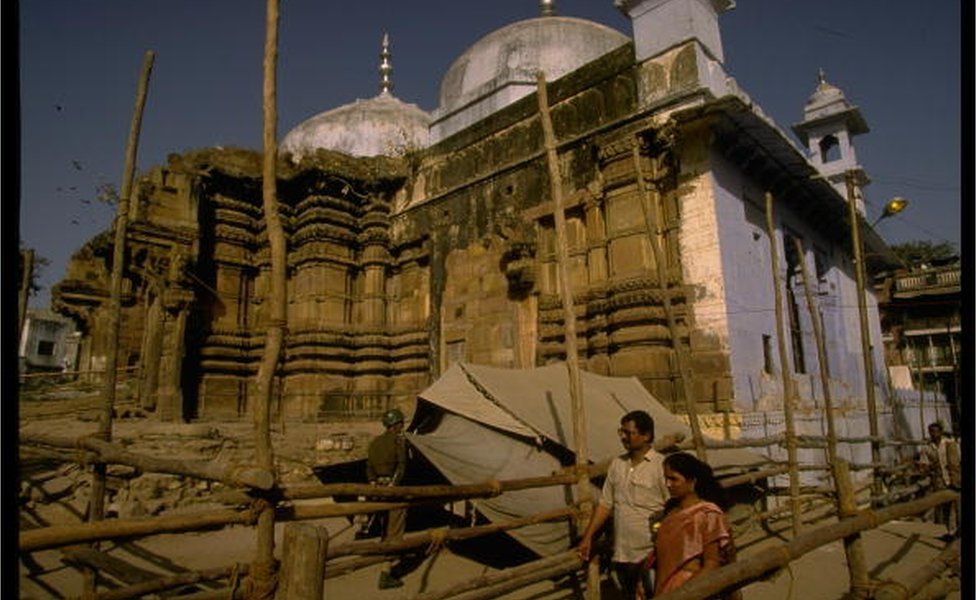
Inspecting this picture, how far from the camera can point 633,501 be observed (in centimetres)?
403

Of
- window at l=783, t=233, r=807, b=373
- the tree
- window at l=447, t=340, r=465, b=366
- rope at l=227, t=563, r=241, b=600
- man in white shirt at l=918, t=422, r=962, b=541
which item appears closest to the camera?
rope at l=227, t=563, r=241, b=600

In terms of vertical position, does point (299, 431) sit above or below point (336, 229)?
below

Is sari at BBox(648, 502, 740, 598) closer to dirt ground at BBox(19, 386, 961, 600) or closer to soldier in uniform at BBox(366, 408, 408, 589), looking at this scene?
dirt ground at BBox(19, 386, 961, 600)

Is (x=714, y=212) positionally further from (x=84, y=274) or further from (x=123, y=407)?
(x=84, y=274)

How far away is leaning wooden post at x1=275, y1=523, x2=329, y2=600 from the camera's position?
2.45m

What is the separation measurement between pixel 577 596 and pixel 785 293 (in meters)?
8.57

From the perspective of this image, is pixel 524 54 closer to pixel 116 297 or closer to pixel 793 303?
pixel 793 303

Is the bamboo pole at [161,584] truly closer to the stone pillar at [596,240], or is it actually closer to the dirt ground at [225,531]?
the dirt ground at [225,531]

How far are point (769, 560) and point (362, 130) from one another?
1767 cm

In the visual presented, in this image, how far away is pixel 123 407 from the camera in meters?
10.9

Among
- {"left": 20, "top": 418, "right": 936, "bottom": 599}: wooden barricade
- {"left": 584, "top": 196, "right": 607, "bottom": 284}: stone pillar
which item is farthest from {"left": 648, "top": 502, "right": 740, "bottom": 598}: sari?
{"left": 584, "top": 196, "right": 607, "bottom": 284}: stone pillar

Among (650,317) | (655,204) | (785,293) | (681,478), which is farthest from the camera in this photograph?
(785,293)

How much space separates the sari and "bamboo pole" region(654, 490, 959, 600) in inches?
9.6

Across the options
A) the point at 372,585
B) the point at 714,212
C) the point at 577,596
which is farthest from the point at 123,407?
the point at 714,212
